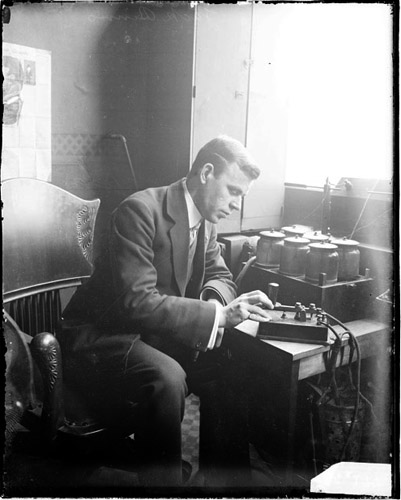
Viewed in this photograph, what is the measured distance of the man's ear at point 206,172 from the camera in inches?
64.6

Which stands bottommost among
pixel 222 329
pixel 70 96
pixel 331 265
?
pixel 222 329

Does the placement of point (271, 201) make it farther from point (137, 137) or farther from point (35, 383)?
point (35, 383)

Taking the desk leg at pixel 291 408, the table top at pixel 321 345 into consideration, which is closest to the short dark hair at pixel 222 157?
the table top at pixel 321 345

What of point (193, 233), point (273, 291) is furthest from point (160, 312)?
point (273, 291)

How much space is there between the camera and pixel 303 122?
5.91ft

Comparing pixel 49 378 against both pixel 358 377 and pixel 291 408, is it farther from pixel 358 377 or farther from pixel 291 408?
pixel 358 377

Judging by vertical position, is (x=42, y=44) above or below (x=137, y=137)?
above

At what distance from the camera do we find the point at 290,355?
1.64 metres

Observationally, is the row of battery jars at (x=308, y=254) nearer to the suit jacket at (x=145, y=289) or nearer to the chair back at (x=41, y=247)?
the suit jacket at (x=145, y=289)

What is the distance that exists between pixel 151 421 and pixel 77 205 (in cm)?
78

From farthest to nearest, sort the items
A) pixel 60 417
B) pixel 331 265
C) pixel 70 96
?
pixel 331 265 < pixel 70 96 < pixel 60 417

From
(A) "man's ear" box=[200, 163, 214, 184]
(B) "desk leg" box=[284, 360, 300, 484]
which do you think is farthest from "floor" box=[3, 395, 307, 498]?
(A) "man's ear" box=[200, 163, 214, 184]

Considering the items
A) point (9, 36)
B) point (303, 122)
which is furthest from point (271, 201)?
point (9, 36)

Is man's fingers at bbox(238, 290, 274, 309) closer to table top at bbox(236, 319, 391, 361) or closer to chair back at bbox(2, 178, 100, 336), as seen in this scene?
table top at bbox(236, 319, 391, 361)
